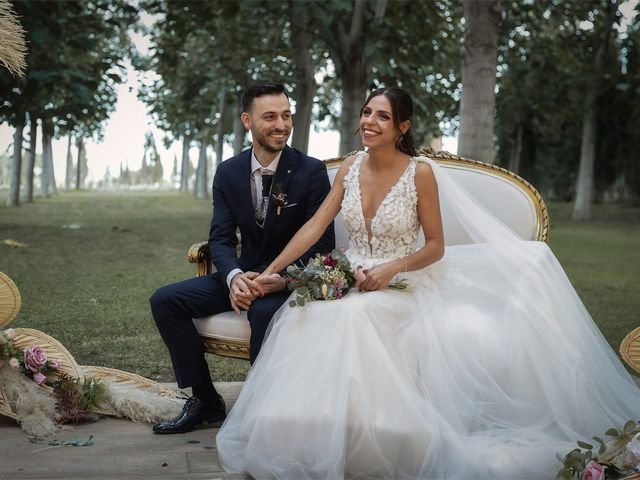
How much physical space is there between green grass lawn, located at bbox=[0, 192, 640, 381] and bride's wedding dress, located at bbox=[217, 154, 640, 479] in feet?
6.70

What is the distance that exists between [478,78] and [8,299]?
6.40 meters

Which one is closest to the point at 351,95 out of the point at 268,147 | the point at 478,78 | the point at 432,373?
the point at 478,78

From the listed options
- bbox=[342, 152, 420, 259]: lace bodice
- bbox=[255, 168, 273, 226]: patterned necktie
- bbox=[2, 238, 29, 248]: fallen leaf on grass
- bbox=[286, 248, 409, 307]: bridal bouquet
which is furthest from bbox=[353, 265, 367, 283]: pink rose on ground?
bbox=[2, 238, 29, 248]: fallen leaf on grass

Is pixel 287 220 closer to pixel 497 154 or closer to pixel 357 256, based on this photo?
pixel 357 256

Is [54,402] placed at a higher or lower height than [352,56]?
lower

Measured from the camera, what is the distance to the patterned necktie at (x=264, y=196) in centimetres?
491

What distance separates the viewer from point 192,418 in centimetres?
452

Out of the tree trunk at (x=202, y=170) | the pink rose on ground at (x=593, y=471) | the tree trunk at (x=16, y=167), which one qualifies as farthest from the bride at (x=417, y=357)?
the tree trunk at (x=202, y=170)

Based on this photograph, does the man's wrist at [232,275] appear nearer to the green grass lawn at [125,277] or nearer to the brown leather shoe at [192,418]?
the brown leather shoe at [192,418]

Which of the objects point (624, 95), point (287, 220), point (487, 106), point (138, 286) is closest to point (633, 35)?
point (624, 95)

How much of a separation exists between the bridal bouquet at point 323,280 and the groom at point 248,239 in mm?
295

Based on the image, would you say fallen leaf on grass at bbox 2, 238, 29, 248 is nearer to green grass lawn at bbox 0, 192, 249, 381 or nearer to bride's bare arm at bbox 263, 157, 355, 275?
green grass lawn at bbox 0, 192, 249, 381

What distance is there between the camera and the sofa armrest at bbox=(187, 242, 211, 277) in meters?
5.13

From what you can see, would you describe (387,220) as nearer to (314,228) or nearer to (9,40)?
(314,228)
